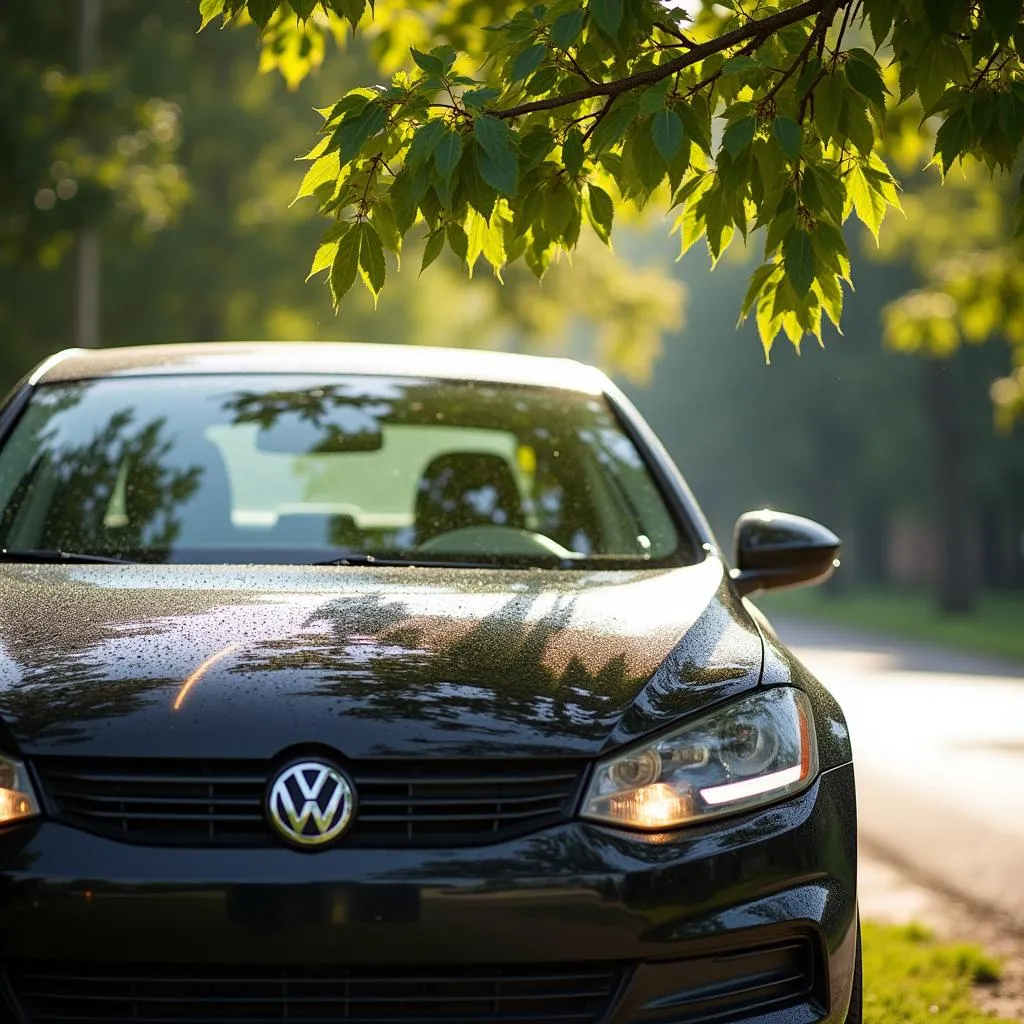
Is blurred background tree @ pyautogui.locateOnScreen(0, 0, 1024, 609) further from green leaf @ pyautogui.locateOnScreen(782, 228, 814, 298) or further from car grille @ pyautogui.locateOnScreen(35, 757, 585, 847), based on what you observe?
car grille @ pyautogui.locateOnScreen(35, 757, 585, 847)

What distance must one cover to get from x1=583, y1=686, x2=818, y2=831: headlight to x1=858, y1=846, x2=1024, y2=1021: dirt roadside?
8.04 ft

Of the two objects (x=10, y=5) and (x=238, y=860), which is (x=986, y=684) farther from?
(x=238, y=860)

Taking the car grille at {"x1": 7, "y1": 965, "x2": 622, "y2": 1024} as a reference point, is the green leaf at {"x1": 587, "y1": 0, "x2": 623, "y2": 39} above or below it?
above

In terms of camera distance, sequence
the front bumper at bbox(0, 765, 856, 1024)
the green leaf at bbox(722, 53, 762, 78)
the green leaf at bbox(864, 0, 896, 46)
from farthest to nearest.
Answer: the green leaf at bbox(864, 0, 896, 46), the green leaf at bbox(722, 53, 762, 78), the front bumper at bbox(0, 765, 856, 1024)

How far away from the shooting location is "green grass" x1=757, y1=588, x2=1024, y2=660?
31.6 m

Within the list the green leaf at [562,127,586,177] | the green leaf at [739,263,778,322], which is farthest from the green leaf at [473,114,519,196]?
the green leaf at [739,263,778,322]

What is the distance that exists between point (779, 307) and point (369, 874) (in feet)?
5.73

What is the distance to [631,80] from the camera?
3855mm

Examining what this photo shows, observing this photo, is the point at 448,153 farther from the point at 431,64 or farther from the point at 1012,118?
the point at 1012,118

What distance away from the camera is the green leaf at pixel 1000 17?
3607 mm

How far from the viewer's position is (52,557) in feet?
13.9

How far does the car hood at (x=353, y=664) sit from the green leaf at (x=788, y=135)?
895mm

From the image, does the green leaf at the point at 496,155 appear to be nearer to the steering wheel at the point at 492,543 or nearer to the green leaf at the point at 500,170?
the green leaf at the point at 500,170

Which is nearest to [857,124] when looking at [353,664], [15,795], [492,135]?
[492,135]
